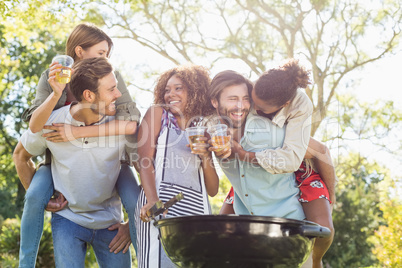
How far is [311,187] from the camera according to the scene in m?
2.90

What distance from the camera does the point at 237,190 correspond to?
2.96m

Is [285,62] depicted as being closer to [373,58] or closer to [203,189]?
[203,189]

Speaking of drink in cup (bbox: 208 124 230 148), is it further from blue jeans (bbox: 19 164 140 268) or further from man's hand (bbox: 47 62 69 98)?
man's hand (bbox: 47 62 69 98)

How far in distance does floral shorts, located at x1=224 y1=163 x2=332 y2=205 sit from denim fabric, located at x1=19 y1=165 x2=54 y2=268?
1840 mm

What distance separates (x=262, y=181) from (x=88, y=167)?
4.12 ft

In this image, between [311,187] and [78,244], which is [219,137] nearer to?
[311,187]

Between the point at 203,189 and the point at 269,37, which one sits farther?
the point at 269,37

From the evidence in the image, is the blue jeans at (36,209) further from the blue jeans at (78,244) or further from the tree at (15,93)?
the tree at (15,93)

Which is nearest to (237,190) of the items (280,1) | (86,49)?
(86,49)

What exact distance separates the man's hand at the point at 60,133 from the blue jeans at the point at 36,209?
354 millimetres

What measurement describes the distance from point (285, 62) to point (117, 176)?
1508 millimetres

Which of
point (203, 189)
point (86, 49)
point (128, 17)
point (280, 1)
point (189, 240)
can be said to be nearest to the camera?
point (189, 240)

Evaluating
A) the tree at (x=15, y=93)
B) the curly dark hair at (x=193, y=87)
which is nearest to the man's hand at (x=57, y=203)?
the curly dark hair at (x=193, y=87)

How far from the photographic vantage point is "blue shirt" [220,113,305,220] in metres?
2.80
